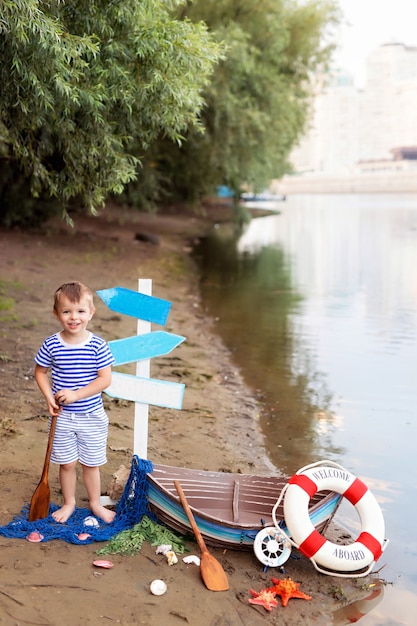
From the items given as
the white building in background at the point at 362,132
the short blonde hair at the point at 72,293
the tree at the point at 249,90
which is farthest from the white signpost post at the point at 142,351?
the white building in background at the point at 362,132

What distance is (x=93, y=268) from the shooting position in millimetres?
17516

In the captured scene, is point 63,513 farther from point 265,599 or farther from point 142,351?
point 265,599

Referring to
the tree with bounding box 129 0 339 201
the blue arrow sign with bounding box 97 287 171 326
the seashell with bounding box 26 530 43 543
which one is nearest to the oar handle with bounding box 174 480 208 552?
the seashell with bounding box 26 530 43 543

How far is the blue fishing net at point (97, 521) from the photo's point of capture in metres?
4.62

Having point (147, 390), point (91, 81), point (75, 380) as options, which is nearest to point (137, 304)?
point (147, 390)

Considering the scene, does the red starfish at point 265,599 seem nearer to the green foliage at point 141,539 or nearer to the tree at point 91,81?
the green foliage at point 141,539

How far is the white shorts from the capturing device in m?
4.72

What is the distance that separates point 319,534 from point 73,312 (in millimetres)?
1859

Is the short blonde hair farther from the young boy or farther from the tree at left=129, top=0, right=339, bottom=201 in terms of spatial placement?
the tree at left=129, top=0, right=339, bottom=201

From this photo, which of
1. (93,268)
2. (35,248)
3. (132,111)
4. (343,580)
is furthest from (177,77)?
(35,248)

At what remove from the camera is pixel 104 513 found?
16.0 feet

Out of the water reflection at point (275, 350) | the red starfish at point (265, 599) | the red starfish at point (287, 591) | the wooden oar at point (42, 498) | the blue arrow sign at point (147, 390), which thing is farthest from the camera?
the water reflection at point (275, 350)

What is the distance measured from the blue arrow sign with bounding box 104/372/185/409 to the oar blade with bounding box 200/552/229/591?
1025mm

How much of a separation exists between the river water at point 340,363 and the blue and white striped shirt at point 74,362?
200 centimetres
